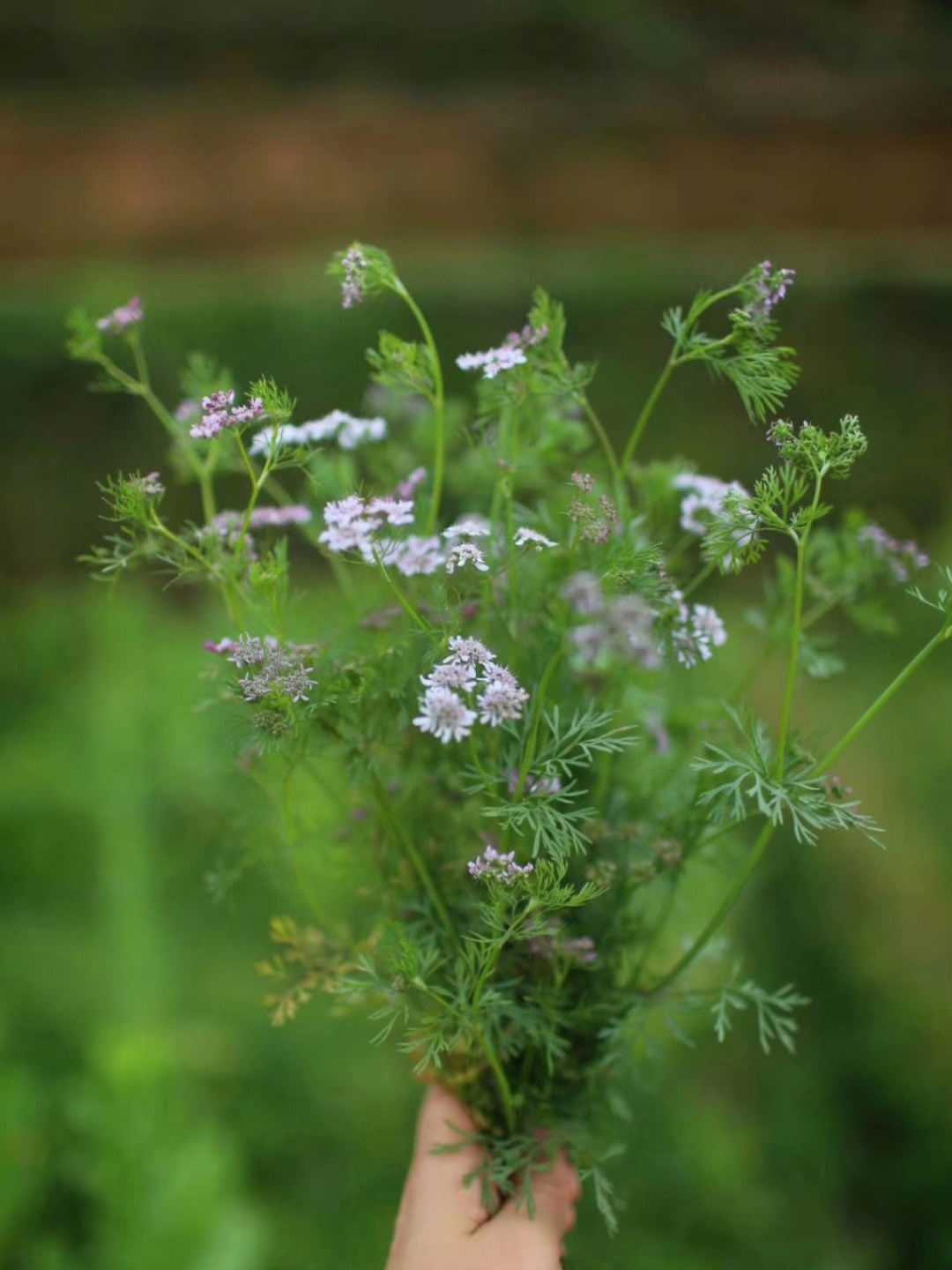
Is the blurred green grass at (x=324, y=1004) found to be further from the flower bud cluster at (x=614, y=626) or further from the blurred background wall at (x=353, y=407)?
the flower bud cluster at (x=614, y=626)

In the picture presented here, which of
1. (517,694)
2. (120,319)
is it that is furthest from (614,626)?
(120,319)

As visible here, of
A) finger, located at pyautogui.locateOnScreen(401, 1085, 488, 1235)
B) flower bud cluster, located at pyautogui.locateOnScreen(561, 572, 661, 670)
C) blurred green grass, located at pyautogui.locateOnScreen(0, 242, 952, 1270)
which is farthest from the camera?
blurred green grass, located at pyautogui.locateOnScreen(0, 242, 952, 1270)

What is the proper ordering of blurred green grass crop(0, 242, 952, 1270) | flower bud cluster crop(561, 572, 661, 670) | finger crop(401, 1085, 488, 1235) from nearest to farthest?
flower bud cluster crop(561, 572, 661, 670) < finger crop(401, 1085, 488, 1235) < blurred green grass crop(0, 242, 952, 1270)

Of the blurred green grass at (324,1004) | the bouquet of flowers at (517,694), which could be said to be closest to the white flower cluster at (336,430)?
the bouquet of flowers at (517,694)

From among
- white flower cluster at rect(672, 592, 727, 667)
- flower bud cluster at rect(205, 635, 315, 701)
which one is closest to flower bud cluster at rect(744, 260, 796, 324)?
white flower cluster at rect(672, 592, 727, 667)

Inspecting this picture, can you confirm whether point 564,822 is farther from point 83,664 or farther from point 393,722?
point 83,664

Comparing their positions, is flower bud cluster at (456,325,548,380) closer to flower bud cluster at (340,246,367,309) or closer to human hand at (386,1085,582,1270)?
flower bud cluster at (340,246,367,309)

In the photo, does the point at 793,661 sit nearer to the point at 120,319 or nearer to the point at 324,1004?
the point at 120,319
